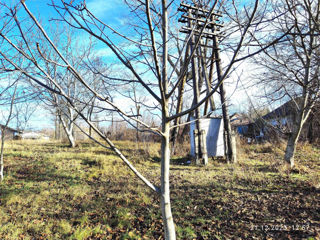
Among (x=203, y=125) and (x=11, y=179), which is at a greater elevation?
(x=203, y=125)

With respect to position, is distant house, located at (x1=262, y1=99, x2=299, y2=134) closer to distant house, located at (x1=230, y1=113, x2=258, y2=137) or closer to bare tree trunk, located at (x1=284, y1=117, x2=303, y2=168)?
bare tree trunk, located at (x1=284, y1=117, x2=303, y2=168)

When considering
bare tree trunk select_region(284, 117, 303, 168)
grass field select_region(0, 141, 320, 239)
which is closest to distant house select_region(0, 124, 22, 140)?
grass field select_region(0, 141, 320, 239)

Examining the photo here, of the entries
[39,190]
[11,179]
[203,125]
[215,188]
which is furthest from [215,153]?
[11,179]

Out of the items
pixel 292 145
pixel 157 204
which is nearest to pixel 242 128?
pixel 292 145

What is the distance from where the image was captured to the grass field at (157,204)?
310 centimetres

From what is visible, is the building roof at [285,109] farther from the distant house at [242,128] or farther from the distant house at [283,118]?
the distant house at [242,128]

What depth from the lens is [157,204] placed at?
4090 mm

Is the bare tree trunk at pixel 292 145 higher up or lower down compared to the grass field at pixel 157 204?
higher up

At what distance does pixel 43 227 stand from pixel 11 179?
3.69 meters

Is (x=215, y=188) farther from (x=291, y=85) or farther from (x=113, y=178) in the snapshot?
(x=291, y=85)

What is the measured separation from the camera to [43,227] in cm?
338
